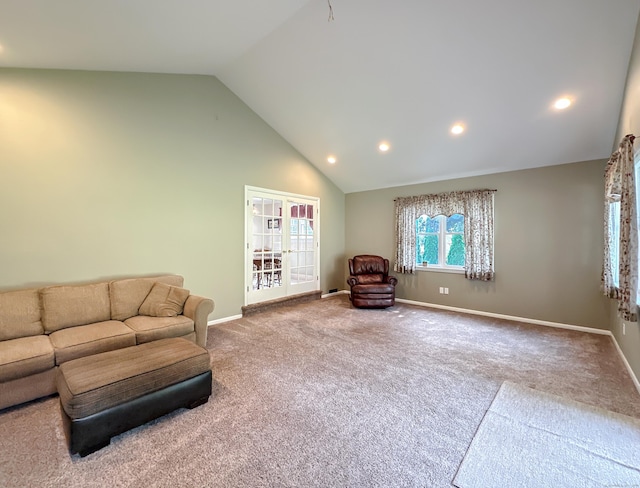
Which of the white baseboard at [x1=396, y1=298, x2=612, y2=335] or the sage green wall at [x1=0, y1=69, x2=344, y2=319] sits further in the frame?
the white baseboard at [x1=396, y1=298, x2=612, y2=335]

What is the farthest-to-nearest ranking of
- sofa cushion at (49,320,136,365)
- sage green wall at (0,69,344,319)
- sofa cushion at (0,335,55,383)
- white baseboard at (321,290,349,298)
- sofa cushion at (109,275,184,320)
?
white baseboard at (321,290,349,298), sofa cushion at (109,275,184,320), sage green wall at (0,69,344,319), sofa cushion at (49,320,136,365), sofa cushion at (0,335,55,383)

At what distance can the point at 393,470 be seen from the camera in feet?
5.42

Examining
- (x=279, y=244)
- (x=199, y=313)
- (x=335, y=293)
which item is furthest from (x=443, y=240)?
(x=199, y=313)

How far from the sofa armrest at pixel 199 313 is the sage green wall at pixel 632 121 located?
416 centimetres

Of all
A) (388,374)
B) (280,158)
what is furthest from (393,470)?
(280,158)

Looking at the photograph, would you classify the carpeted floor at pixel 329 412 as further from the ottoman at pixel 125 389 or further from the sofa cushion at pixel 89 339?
the sofa cushion at pixel 89 339

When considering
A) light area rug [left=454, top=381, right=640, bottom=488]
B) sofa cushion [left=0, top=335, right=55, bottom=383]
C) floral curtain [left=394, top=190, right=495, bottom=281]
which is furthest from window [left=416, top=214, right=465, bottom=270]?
sofa cushion [left=0, top=335, right=55, bottom=383]

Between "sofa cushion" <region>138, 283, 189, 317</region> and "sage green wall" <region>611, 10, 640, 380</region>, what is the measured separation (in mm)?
4497

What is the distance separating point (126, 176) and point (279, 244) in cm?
267

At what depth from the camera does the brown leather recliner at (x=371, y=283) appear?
5.37m

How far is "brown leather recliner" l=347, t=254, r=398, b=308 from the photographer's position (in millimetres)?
5367

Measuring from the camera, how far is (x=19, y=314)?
8.73 feet

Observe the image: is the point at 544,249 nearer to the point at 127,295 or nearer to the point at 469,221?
the point at 469,221

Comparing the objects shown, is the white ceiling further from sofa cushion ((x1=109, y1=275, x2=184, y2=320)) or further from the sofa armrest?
the sofa armrest
